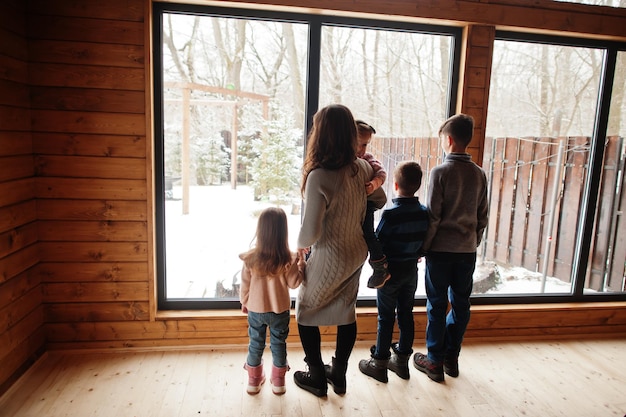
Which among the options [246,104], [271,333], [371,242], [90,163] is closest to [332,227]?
[371,242]

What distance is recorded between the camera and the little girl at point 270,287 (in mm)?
1856

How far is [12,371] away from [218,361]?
1.00 meters

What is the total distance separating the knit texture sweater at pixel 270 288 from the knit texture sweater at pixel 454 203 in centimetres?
71

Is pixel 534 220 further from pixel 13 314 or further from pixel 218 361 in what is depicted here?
pixel 13 314

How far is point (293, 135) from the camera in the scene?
2.48m

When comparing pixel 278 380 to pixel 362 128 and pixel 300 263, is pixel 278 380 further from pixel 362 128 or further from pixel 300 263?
pixel 362 128

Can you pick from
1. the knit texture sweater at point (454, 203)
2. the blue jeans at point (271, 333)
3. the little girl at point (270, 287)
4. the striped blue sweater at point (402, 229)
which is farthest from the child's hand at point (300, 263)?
the knit texture sweater at point (454, 203)

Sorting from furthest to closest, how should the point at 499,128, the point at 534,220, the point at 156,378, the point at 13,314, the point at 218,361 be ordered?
1. the point at 534,220
2. the point at 499,128
3. the point at 218,361
4. the point at 156,378
5. the point at 13,314

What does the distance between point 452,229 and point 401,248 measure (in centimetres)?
30

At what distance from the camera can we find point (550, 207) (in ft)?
9.49

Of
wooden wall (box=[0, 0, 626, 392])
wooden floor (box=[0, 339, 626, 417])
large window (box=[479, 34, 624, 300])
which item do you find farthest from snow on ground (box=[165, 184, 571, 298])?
large window (box=[479, 34, 624, 300])

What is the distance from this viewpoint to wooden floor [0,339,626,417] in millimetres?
1920

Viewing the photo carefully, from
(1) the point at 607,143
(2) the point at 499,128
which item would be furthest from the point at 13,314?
(1) the point at 607,143

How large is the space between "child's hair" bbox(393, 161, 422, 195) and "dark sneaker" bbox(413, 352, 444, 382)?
97cm
